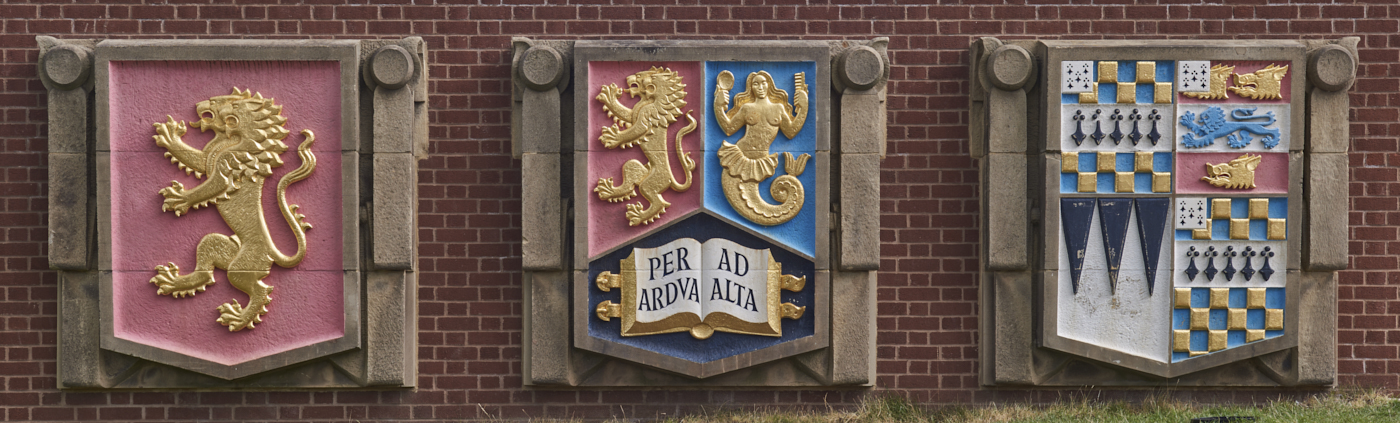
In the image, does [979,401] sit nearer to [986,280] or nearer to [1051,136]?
[986,280]

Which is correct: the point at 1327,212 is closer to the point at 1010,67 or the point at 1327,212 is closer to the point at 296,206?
the point at 1010,67

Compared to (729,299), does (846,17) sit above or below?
above

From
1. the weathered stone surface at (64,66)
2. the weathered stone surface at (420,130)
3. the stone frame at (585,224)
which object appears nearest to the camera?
the weathered stone surface at (64,66)

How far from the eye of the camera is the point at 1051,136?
608 centimetres

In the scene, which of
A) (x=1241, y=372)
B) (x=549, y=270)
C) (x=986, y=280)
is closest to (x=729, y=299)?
(x=549, y=270)

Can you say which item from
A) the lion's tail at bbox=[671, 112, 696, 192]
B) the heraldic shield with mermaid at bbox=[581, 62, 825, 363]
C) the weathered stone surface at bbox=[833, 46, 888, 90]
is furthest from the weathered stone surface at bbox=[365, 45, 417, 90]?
the weathered stone surface at bbox=[833, 46, 888, 90]

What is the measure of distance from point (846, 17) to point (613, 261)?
2180mm

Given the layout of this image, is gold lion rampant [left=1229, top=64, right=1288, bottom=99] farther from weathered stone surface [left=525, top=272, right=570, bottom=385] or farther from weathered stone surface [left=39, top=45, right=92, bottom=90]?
weathered stone surface [left=39, top=45, right=92, bottom=90]

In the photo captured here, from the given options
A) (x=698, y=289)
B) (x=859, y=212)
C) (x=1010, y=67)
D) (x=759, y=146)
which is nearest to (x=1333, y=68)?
(x=1010, y=67)

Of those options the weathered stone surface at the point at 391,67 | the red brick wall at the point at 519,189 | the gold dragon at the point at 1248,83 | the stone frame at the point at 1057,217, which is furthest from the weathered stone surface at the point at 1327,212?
the weathered stone surface at the point at 391,67

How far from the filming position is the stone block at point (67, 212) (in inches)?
237

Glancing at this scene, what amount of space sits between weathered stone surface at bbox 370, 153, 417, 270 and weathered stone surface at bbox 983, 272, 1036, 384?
12.3 ft

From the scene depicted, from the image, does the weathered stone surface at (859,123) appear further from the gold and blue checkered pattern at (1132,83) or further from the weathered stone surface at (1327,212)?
the weathered stone surface at (1327,212)

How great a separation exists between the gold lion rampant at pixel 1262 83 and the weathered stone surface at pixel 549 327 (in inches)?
174
